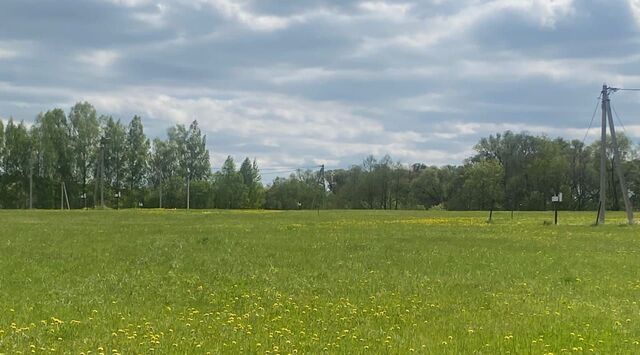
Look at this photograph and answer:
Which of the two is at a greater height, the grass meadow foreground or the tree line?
the tree line

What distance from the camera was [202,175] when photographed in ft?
447

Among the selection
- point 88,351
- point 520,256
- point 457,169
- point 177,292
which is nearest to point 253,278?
point 177,292

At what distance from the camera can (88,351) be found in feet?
26.5

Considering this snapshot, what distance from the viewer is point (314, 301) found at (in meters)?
12.0

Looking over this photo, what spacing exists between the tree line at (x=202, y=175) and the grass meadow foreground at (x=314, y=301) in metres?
100

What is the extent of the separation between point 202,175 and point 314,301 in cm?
12660

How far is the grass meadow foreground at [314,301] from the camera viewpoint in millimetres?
8719

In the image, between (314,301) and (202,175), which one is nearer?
(314,301)

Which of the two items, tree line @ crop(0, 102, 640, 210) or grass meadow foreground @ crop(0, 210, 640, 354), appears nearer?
grass meadow foreground @ crop(0, 210, 640, 354)

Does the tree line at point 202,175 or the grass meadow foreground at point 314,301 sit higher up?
the tree line at point 202,175

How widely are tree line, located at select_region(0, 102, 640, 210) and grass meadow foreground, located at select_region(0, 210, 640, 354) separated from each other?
100318mm

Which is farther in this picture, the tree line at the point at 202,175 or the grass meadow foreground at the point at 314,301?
the tree line at the point at 202,175

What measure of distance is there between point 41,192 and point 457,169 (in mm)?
82941

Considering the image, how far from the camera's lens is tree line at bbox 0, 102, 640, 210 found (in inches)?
4624
